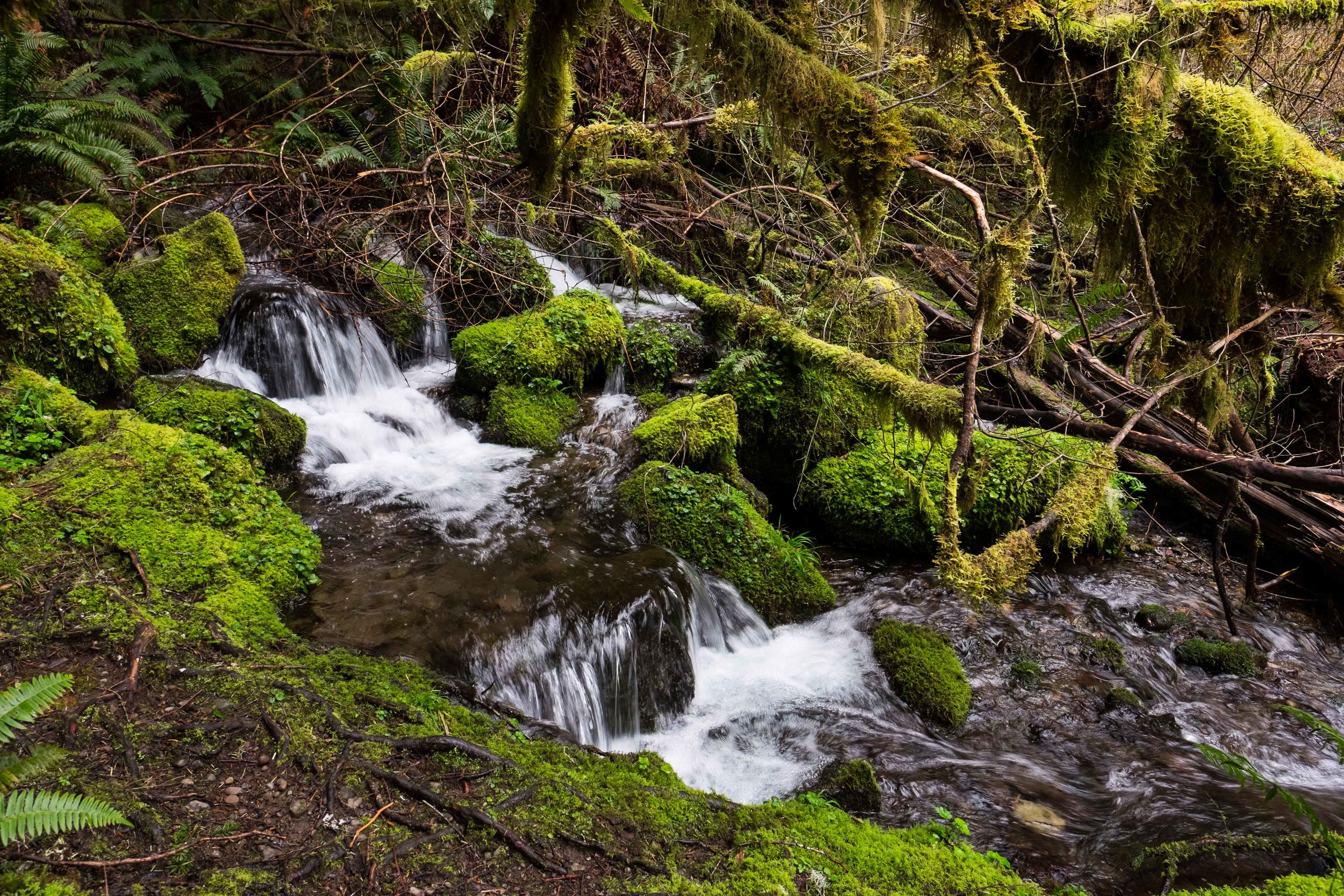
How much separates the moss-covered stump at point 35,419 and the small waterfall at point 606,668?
10.7 ft

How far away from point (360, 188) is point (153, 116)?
2987mm

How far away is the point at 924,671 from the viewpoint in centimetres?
548

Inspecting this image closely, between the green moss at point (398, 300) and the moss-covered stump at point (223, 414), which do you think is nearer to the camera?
the moss-covered stump at point (223, 414)

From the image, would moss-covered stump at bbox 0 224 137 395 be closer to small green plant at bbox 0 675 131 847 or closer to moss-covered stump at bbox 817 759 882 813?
small green plant at bbox 0 675 131 847

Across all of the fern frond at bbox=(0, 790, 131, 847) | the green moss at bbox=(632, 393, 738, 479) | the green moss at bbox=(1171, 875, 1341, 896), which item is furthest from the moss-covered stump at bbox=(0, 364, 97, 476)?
the green moss at bbox=(1171, 875, 1341, 896)

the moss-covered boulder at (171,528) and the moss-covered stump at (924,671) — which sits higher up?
the moss-covered boulder at (171,528)

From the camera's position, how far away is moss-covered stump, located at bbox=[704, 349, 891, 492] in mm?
7820

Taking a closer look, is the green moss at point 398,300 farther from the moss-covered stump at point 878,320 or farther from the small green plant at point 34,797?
the small green plant at point 34,797

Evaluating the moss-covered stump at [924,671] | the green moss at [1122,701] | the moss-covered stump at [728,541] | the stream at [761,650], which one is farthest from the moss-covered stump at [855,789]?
the green moss at [1122,701]

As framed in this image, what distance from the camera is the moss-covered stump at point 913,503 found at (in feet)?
23.8

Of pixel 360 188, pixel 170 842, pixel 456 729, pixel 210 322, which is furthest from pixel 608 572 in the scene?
pixel 360 188

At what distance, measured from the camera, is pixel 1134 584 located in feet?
24.2

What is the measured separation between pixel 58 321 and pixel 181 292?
5.01 ft

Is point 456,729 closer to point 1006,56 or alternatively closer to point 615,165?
point 1006,56
